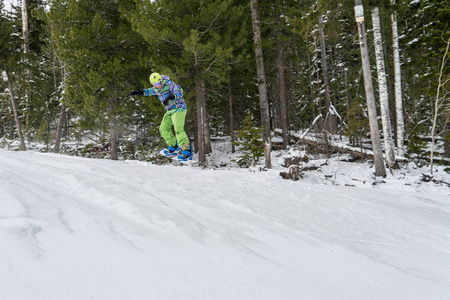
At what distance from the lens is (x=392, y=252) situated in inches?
106

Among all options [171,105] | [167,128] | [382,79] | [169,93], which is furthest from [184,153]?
[382,79]

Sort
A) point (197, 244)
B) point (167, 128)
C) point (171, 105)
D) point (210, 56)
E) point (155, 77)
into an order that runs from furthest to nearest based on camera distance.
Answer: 1. point (210, 56)
2. point (167, 128)
3. point (171, 105)
4. point (155, 77)
5. point (197, 244)

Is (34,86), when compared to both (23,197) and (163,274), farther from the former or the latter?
(163,274)

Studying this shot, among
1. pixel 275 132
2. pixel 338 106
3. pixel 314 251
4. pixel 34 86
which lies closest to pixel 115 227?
pixel 314 251

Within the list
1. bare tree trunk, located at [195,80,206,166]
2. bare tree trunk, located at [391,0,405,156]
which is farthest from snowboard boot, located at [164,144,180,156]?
Result: bare tree trunk, located at [391,0,405,156]

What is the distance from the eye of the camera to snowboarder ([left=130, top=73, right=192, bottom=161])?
6222 millimetres

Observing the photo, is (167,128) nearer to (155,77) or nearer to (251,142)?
(155,77)

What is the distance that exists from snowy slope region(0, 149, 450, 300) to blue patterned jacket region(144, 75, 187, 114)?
2.73 m

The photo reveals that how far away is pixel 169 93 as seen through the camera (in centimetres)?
646

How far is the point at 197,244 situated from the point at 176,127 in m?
4.92

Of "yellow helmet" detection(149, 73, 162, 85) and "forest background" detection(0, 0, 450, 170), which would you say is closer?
"yellow helmet" detection(149, 73, 162, 85)

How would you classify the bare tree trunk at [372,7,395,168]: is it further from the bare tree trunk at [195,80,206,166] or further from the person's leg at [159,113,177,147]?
the person's leg at [159,113,177,147]

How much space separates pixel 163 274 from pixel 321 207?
316cm

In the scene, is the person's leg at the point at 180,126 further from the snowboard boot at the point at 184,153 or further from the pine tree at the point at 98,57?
the pine tree at the point at 98,57
